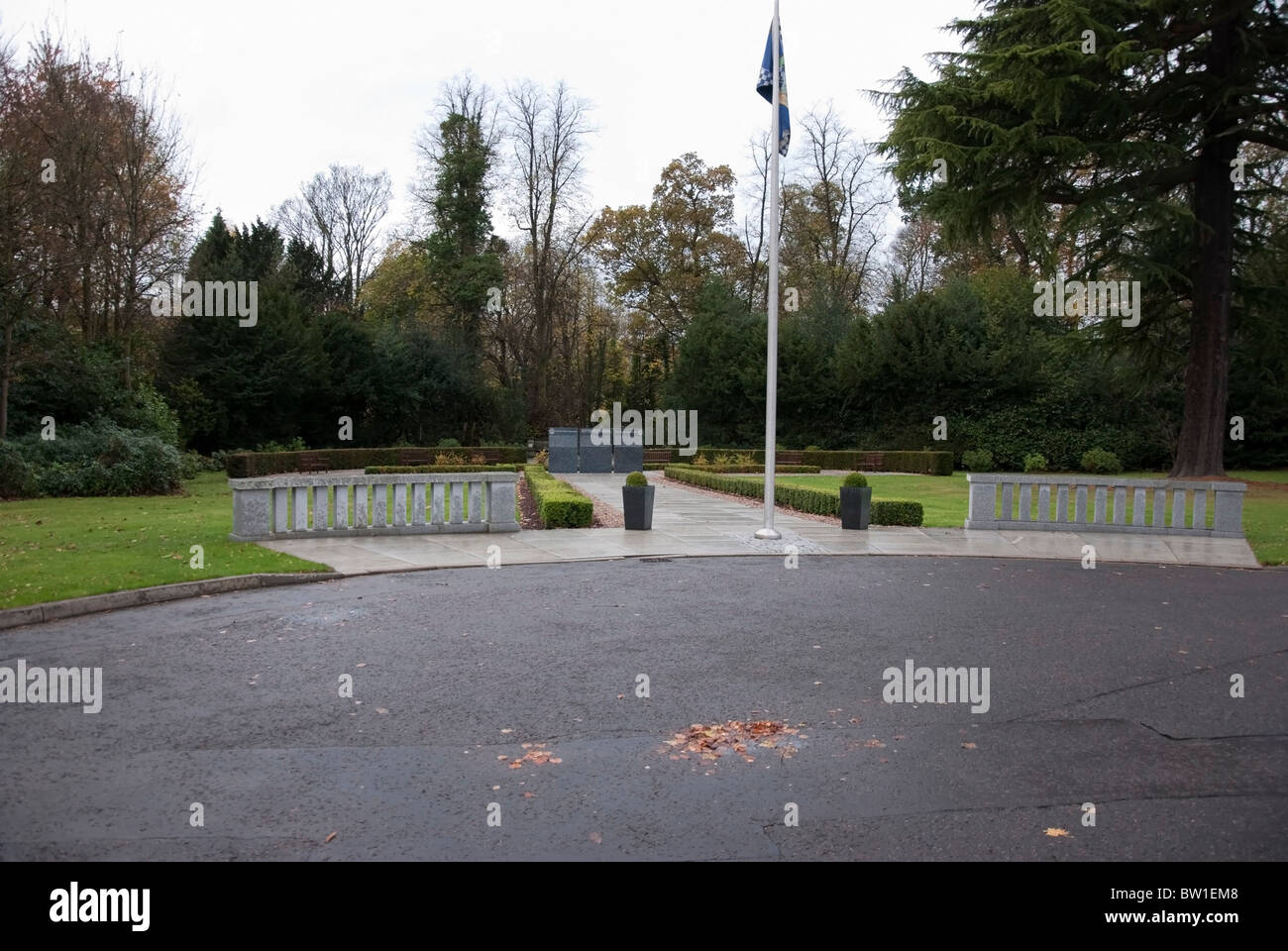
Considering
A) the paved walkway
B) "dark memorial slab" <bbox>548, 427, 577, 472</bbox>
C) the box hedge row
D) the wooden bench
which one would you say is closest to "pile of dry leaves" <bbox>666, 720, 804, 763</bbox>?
the paved walkway

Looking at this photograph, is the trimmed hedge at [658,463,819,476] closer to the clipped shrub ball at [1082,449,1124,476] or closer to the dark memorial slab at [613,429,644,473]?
the dark memorial slab at [613,429,644,473]

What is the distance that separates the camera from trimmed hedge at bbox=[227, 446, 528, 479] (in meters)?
30.3

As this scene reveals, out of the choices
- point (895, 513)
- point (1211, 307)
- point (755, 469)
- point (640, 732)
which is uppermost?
→ point (1211, 307)

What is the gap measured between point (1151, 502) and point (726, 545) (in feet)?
33.9

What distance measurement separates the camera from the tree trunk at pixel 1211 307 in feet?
78.1

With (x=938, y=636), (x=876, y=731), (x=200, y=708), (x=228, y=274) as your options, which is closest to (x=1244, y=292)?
(x=938, y=636)

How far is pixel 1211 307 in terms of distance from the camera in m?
23.8

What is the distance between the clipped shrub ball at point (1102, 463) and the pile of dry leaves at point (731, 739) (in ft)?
105

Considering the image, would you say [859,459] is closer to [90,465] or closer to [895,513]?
[895,513]

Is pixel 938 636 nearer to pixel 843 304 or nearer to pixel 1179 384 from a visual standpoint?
pixel 1179 384

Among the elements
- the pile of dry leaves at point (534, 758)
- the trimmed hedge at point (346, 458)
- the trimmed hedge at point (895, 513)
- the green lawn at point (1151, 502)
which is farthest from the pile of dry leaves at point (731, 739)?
the trimmed hedge at point (346, 458)

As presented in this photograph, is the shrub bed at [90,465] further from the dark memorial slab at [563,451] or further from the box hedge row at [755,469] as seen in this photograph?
the box hedge row at [755,469]

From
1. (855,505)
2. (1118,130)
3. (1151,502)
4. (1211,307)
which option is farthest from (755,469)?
(855,505)

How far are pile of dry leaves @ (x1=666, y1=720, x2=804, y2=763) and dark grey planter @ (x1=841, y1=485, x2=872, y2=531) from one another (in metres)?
10.6
